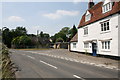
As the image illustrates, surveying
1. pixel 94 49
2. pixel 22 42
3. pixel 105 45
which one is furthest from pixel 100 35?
pixel 22 42

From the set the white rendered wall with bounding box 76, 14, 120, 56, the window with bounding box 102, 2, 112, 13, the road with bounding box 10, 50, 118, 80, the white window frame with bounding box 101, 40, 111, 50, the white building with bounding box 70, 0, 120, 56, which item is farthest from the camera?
the window with bounding box 102, 2, 112, 13

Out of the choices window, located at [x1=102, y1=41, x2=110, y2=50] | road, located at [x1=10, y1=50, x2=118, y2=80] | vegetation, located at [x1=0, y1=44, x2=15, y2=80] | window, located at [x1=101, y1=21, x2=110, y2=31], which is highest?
window, located at [x1=101, y1=21, x2=110, y2=31]

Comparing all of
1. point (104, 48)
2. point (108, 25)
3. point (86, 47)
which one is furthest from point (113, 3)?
point (86, 47)

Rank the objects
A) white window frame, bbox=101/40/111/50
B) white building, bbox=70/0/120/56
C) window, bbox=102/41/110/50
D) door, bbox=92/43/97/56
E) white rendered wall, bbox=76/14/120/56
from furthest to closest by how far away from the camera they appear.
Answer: door, bbox=92/43/97/56 → window, bbox=102/41/110/50 → white window frame, bbox=101/40/111/50 → white building, bbox=70/0/120/56 → white rendered wall, bbox=76/14/120/56

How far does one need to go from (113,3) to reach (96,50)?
824 cm

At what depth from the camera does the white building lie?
18.9 meters

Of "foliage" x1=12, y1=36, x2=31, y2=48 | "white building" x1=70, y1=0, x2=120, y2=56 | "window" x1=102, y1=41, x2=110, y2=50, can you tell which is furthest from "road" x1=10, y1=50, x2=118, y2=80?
"foliage" x1=12, y1=36, x2=31, y2=48

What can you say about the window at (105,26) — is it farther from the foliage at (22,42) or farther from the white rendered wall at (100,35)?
the foliage at (22,42)

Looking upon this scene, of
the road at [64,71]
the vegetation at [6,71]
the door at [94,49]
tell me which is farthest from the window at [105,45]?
the vegetation at [6,71]

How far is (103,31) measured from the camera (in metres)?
21.3

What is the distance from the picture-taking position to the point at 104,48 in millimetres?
21188

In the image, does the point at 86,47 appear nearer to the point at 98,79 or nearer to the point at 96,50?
the point at 96,50

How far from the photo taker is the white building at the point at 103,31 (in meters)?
18.9

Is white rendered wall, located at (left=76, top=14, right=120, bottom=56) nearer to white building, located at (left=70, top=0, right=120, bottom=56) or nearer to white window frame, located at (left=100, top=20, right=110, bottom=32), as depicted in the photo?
white building, located at (left=70, top=0, right=120, bottom=56)
